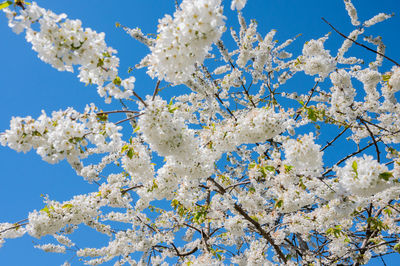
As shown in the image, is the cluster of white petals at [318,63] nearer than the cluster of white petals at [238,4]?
No

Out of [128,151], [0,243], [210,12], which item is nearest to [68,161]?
[128,151]

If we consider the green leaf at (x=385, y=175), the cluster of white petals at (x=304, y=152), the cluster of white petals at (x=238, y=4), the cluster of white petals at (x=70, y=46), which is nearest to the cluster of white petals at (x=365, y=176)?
the green leaf at (x=385, y=175)

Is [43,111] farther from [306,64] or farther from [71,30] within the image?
[306,64]

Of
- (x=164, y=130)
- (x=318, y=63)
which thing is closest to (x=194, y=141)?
(x=164, y=130)

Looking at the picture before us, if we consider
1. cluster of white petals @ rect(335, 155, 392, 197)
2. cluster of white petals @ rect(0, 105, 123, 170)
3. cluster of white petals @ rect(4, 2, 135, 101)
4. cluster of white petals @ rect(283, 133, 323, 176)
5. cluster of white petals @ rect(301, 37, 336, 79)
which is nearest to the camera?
cluster of white petals @ rect(4, 2, 135, 101)

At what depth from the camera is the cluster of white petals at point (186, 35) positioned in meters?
2.49

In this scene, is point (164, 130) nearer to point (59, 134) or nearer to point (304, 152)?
point (59, 134)

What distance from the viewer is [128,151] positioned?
3.58 metres

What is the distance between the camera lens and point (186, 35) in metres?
2.59

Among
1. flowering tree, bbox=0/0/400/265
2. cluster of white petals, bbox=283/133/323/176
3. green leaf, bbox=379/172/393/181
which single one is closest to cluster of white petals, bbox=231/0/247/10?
flowering tree, bbox=0/0/400/265

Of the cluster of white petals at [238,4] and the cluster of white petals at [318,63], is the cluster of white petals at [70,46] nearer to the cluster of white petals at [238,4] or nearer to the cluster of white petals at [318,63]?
the cluster of white petals at [238,4]

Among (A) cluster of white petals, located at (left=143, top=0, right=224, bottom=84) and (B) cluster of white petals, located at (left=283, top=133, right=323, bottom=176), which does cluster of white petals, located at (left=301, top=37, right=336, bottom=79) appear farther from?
(A) cluster of white petals, located at (left=143, top=0, right=224, bottom=84)

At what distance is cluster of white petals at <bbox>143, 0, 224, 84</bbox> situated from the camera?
2.49m

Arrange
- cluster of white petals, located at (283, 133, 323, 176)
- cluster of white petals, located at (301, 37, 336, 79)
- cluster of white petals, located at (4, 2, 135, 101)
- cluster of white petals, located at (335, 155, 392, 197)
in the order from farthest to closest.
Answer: cluster of white petals, located at (301, 37, 336, 79) < cluster of white petals, located at (283, 133, 323, 176) < cluster of white petals, located at (335, 155, 392, 197) < cluster of white petals, located at (4, 2, 135, 101)
